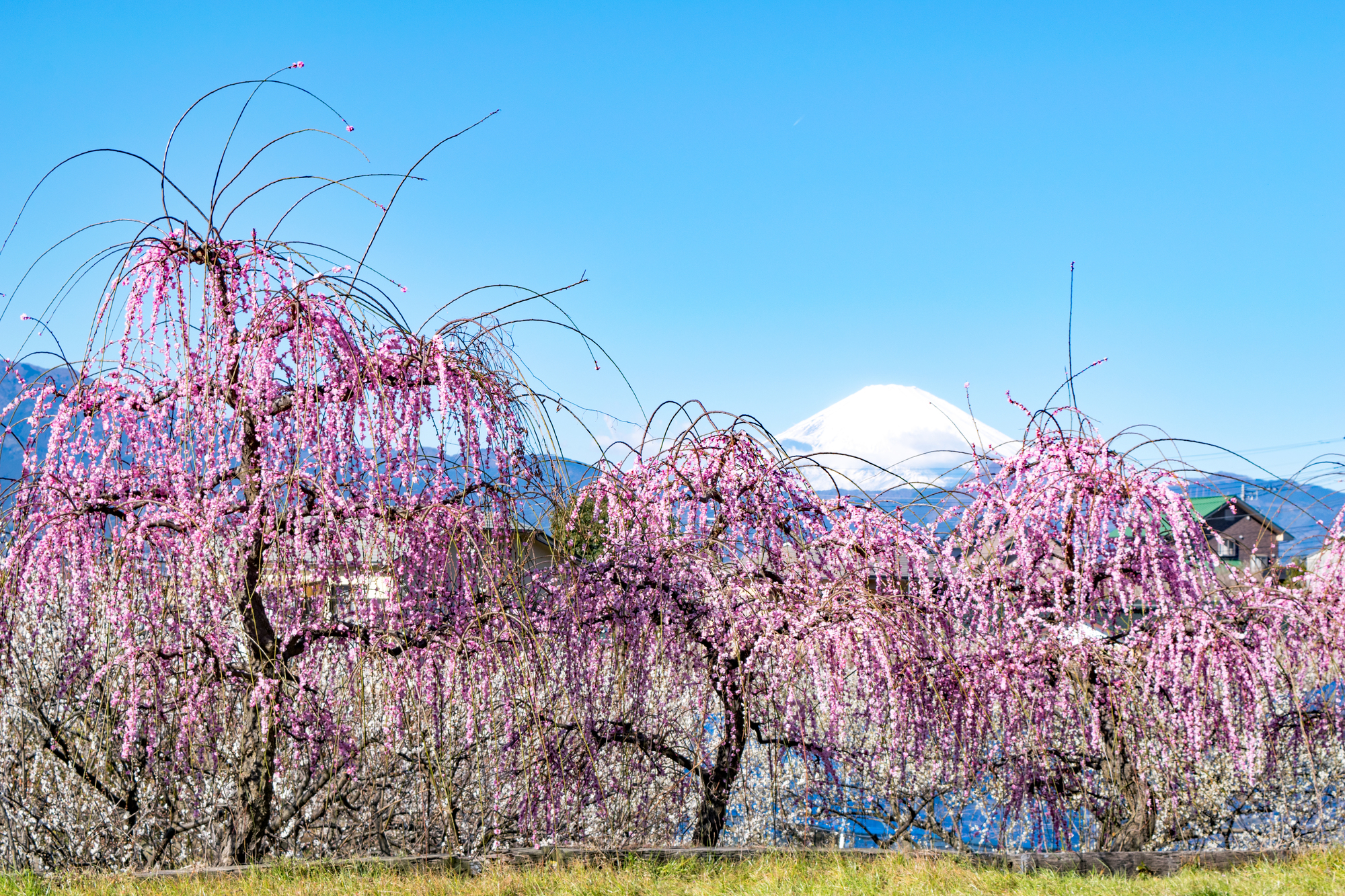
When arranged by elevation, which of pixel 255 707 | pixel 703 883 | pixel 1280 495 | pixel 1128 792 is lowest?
pixel 703 883

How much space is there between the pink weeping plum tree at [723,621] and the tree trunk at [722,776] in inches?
0.4

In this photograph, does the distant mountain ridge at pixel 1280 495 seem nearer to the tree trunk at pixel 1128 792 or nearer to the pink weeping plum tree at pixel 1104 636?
the pink weeping plum tree at pixel 1104 636

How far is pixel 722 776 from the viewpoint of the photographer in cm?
569

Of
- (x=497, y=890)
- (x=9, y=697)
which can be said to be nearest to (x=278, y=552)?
(x=497, y=890)

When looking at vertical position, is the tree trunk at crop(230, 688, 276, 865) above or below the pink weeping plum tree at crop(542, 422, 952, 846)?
below

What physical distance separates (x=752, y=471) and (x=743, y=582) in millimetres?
735

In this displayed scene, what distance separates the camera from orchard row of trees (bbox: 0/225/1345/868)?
4324 mm

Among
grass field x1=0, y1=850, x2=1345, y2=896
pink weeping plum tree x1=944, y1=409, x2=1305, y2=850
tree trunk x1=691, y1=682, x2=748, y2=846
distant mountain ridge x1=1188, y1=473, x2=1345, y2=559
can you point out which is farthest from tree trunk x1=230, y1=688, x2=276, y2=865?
distant mountain ridge x1=1188, y1=473, x2=1345, y2=559

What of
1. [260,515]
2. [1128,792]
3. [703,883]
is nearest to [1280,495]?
[1128,792]

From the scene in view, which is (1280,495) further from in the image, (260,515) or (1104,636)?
(260,515)

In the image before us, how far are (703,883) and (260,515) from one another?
2.72 meters

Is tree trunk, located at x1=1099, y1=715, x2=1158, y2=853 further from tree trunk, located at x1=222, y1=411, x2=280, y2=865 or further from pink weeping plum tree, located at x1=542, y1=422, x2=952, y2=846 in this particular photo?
tree trunk, located at x1=222, y1=411, x2=280, y2=865

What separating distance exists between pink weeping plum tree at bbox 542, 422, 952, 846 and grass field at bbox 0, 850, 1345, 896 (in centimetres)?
66

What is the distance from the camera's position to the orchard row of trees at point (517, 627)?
170 inches
